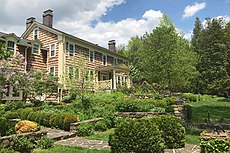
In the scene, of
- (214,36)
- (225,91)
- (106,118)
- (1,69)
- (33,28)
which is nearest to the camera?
(1,69)

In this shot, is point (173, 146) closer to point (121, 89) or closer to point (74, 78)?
point (74, 78)

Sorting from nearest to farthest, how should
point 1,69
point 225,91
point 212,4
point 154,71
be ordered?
point 1,69 < point 212,4 < point 154,71 < point 225,91

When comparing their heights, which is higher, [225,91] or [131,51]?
[131,51]

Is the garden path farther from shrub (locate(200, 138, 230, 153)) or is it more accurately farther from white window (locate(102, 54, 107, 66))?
white window (locate(102, 54, 107, 66))

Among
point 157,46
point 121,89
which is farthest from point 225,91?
point 121,89

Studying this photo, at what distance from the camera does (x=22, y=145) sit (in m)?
6.50

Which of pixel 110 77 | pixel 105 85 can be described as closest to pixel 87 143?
pixel 105 85

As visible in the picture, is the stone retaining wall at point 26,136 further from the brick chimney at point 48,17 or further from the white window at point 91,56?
the brick chimney at point 48,17

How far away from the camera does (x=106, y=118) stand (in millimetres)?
10891

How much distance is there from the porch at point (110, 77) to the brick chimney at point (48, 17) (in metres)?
7.60

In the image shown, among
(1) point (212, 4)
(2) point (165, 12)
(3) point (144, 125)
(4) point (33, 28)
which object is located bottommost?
(3) point (144, 125)

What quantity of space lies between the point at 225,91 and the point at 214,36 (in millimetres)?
9730

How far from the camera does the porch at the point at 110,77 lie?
973 inches

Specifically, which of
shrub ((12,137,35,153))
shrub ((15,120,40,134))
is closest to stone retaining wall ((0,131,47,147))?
shrub ((12,137,35,153))
